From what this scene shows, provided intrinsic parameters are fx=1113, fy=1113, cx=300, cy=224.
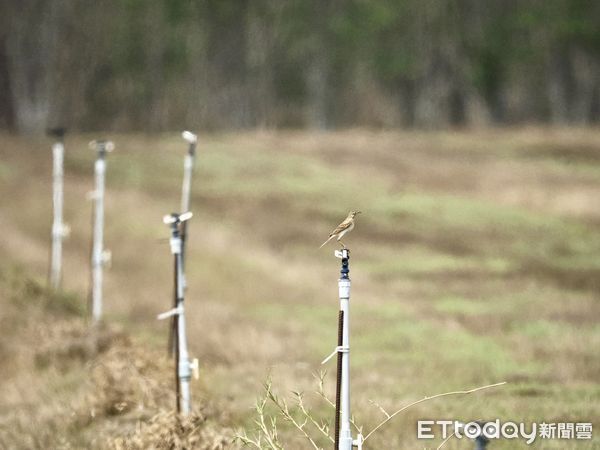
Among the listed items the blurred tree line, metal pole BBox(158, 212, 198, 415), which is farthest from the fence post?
the blurred tree line

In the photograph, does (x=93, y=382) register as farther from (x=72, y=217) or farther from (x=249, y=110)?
(x=249, y=110)

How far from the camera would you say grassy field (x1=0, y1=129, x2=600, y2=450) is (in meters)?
14.5

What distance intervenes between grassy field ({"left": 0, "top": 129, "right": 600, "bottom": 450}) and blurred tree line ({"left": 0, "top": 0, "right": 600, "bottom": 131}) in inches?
1026

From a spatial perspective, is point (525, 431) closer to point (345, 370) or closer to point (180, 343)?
point (180, 343)

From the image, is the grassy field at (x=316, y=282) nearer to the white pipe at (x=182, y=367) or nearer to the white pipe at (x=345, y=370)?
the white pipe at (x=182, y=367)

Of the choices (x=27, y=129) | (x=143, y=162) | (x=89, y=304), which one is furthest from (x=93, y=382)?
(x=27, y=129)

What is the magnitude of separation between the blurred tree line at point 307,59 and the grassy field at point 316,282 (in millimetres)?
26063

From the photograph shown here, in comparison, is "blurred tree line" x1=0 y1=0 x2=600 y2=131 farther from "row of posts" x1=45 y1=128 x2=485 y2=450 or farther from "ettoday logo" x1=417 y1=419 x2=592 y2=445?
"ettoday logo" x1=417 y1=419 x2=592 y2=445

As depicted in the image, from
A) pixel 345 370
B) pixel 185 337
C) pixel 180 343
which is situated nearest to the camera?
pixel 345 370

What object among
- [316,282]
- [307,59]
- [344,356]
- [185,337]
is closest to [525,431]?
[185,337]

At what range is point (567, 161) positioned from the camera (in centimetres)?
5059

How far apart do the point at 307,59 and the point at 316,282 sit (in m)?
68.1

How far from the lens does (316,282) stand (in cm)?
2923

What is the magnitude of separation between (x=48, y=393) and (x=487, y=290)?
1425cm
